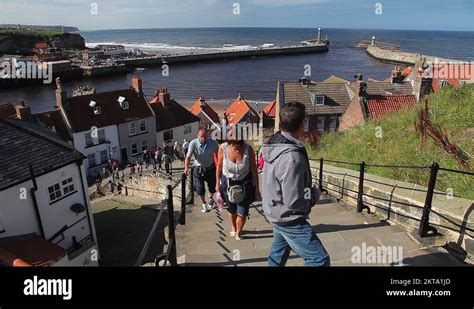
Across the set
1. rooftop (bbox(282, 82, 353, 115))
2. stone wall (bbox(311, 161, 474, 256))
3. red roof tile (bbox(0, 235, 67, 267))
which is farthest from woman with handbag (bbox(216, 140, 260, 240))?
rooftop (bbox(282, 82, 353, 115))

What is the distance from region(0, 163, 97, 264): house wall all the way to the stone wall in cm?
1098

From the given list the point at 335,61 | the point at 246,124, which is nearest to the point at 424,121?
the point at 246,124

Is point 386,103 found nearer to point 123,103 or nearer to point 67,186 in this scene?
point 123,103

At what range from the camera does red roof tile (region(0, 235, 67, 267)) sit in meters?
12.2

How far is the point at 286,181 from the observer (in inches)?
145

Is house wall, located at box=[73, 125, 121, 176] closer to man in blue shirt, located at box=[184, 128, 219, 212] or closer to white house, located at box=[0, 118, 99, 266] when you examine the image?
white house, located at box=[0, 118, 99, 266]

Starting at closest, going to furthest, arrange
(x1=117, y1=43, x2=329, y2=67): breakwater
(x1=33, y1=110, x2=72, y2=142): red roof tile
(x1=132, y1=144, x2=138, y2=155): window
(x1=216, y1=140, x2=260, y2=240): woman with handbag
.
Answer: (x1=216, y1=140, x2=260, y2=240): woman with handbag < (x1=33, y1=110, x2=72, y2=142): red roof tile < (x1=132, y1=144, x2=138, y2=155): window < (x1=117, y1=43, x2=329, y2=67): breakwater

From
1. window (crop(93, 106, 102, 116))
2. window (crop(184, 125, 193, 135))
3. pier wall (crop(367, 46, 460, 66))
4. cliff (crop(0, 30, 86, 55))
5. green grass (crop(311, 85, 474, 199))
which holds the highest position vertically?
cliff (crop(0, 30, 86, 55))

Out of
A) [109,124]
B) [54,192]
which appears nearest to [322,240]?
[54,192]

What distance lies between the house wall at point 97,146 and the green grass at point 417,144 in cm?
2250

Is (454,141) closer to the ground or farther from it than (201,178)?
farther from it

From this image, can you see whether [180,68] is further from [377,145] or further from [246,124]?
[377,145]
